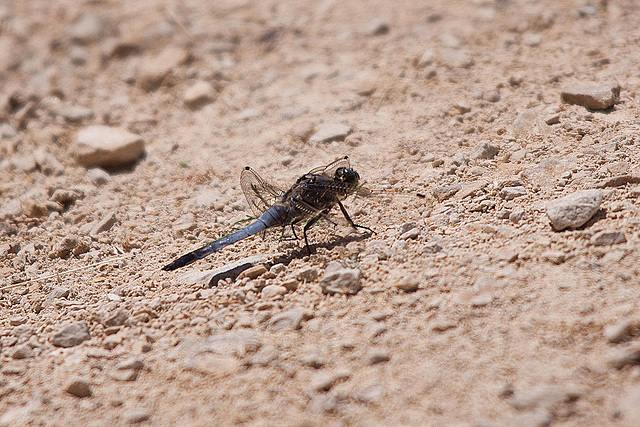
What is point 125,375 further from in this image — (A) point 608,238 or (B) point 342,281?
(A) point 608,238

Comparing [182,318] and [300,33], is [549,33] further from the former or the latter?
[182,318]

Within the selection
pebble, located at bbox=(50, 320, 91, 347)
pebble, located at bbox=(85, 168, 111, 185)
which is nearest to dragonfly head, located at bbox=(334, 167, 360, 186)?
pebble, located at bbox=(50, 320, 91, 347)

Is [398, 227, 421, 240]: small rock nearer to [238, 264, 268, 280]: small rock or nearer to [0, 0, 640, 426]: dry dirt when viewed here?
[0, 0, 640, 426]: dry dirt

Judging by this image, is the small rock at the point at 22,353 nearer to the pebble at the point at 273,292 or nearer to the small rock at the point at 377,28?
the pebble at the point at 273,292

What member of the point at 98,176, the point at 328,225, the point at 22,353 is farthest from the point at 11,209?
the point at 328,225

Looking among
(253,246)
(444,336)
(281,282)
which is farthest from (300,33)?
(444,336)

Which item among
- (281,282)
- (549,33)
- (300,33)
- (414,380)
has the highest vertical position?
(300,33)
